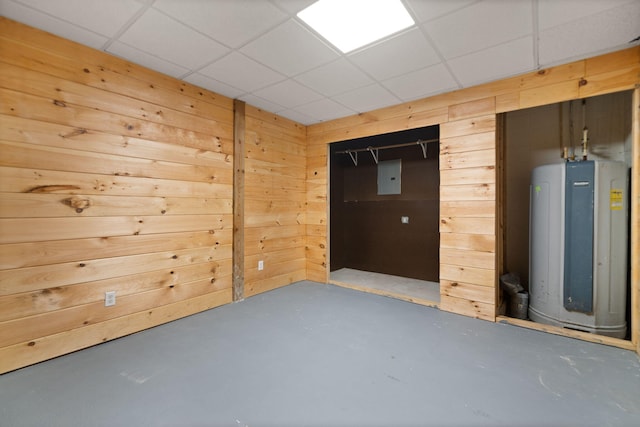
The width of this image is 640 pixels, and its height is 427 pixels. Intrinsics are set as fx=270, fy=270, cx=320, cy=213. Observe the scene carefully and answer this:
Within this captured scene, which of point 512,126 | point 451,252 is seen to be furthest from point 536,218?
point 512,126

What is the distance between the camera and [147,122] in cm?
236

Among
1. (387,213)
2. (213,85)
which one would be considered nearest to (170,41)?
(213,85)

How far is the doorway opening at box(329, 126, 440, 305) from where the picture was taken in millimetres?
3930

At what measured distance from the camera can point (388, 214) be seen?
4.43 metres

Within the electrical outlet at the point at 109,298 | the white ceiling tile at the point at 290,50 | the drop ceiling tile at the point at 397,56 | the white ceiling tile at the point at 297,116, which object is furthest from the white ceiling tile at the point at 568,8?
the electrical outlet at the point at 109,298

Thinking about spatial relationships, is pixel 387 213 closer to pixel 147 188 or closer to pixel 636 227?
pixel 636 227

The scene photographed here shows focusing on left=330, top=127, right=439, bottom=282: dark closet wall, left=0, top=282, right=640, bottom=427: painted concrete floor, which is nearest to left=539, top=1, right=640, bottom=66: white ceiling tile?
left=330, top=127, right=439, bottom=282: dark closet wall

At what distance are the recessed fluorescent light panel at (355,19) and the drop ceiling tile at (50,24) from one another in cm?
153

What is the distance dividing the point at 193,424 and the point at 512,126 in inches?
164

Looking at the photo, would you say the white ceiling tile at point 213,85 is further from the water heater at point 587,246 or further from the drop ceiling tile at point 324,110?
the water heater at point 587,246

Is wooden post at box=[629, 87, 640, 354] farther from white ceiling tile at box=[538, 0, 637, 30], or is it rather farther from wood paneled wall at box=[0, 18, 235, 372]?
wood paneled wall at box=[0, 18, 235, 372]

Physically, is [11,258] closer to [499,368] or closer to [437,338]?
[437,338]

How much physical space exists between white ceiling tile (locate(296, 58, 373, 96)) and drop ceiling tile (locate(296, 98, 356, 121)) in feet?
1.04

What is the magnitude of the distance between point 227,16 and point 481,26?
1.66 m
